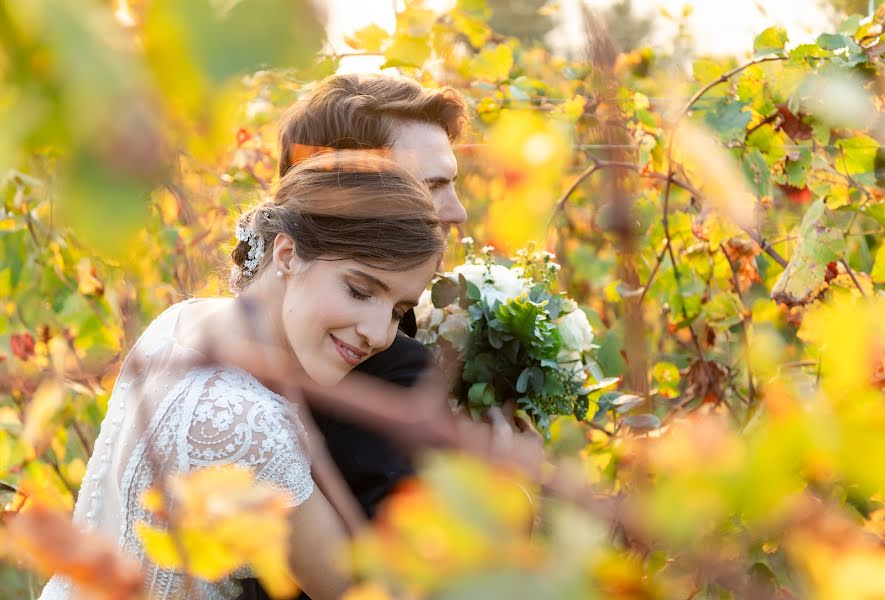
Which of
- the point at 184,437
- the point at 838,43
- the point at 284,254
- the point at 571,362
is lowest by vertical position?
the point at 571,362

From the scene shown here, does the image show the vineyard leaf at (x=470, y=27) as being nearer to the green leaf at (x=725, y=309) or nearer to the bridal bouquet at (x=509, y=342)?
the green leaf at (x=725, y=309)

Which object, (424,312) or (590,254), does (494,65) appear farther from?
(590,254)

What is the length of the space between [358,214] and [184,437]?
45cm

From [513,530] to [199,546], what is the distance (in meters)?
0.22

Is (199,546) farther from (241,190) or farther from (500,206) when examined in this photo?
Result: (241,190)

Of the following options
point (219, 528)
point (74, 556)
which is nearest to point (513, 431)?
point (219, 528)

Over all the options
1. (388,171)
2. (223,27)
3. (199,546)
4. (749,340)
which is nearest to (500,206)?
(749,340)

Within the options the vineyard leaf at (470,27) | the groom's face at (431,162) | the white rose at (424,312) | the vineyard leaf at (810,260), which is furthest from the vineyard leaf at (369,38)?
the vineyard leaf at (810,260)

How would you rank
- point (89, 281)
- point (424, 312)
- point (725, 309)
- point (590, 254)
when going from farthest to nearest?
point (590, 254) < point (89, 281) < point (725, 309) < point (424, 312)

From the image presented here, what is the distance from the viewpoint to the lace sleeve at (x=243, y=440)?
144cm

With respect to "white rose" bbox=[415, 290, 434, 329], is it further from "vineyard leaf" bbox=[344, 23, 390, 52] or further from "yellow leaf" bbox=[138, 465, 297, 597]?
"yellow leaf" bbox=[138, 465, 297, 597]

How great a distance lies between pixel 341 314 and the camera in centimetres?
150

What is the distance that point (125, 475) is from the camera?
1510mm

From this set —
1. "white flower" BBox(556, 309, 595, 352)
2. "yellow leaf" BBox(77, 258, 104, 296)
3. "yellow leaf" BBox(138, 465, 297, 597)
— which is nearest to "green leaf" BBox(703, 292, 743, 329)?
"white flower" BBox(556, 309, 595, 352)
